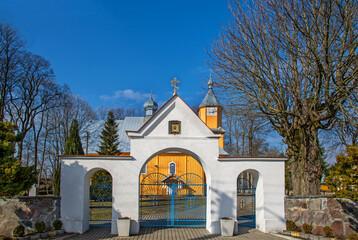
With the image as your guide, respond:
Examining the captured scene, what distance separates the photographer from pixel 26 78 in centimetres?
2516

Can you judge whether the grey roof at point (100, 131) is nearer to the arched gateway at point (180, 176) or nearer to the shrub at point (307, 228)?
the arched gateway at point (180, 176)

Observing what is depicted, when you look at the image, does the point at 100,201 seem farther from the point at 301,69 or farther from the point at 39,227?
the point at 301,69

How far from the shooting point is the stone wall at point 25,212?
935cm

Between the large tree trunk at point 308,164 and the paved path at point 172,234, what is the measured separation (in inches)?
99.2

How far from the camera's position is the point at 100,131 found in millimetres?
32531

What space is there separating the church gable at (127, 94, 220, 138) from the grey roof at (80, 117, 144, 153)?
1897cm

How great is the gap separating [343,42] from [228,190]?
22.8 ft

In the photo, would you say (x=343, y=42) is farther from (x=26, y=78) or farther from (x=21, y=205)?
(x=26, y=78)

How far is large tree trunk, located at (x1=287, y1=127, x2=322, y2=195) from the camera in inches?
447

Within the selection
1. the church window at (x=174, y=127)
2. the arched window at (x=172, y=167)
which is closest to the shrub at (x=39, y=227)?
the church window at (x=174, y=127)

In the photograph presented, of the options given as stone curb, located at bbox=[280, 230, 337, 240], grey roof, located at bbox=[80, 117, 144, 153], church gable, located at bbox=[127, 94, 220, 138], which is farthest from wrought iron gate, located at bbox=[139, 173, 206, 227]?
grey roof, located at bbox=[80, 117, 144, 153]

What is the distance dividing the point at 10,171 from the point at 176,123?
6.12 m

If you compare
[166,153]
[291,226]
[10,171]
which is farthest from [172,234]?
[166,153]

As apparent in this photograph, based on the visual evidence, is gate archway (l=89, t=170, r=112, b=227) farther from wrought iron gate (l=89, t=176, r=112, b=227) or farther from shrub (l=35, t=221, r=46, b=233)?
shrub (l=35, t=221, r=46, b=233)
